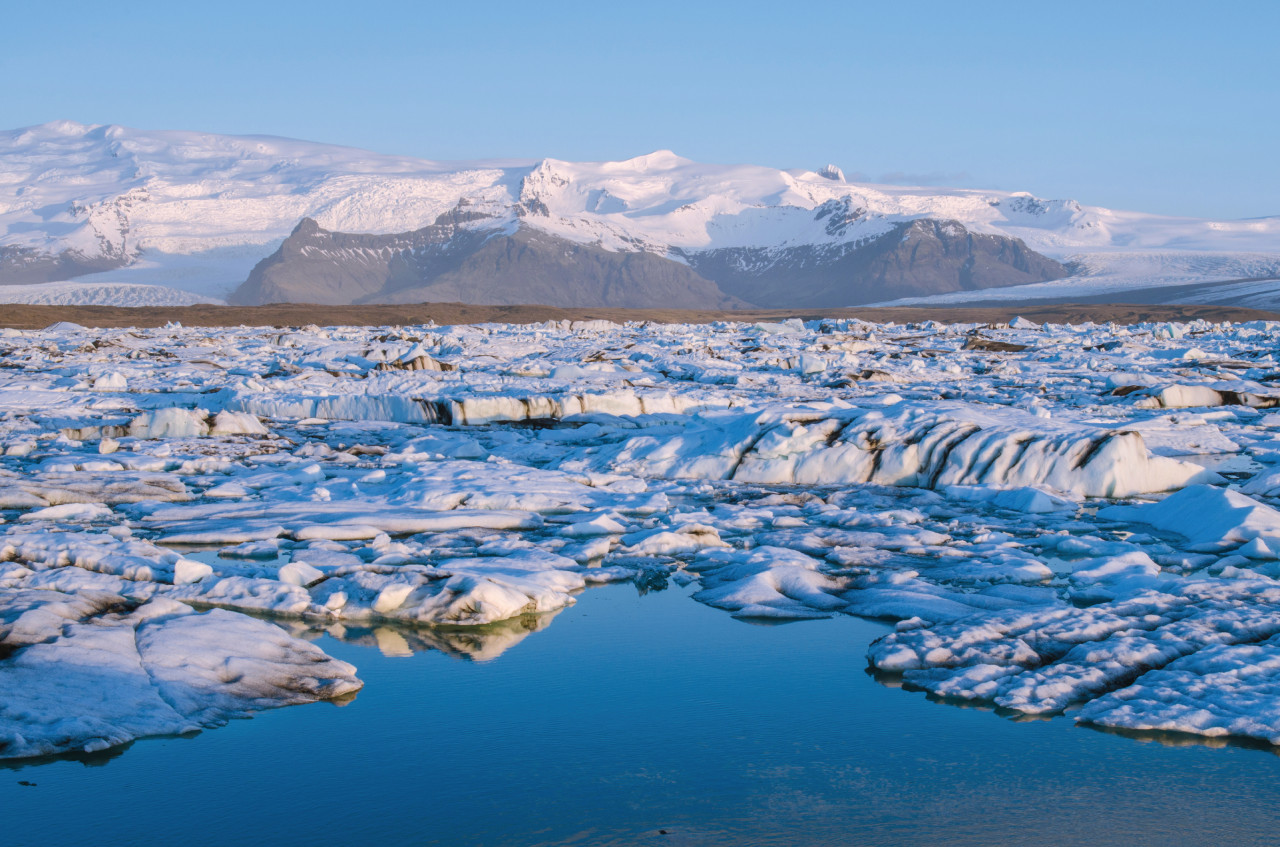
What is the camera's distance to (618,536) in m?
8.37

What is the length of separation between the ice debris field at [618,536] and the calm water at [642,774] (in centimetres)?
28

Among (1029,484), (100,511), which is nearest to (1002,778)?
(1029,484)

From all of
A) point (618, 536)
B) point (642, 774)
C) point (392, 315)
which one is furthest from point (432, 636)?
point (392, 315)

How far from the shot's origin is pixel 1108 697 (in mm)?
4902

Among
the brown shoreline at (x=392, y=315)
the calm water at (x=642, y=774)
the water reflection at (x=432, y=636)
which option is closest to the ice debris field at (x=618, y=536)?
the water reflection at (x=432, y=636)

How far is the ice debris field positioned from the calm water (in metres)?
0.28

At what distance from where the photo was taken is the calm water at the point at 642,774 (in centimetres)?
386

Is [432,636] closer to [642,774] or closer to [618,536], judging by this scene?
[642,774]

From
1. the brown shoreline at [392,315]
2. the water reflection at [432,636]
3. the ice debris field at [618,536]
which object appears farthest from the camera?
the brown shoreline at [392,315]

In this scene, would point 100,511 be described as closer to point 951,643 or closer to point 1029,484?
point 951,643

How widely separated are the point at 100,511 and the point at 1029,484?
27.6ft

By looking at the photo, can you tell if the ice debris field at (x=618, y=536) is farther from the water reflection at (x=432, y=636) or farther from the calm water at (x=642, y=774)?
the calm water at (x=642, y=774)

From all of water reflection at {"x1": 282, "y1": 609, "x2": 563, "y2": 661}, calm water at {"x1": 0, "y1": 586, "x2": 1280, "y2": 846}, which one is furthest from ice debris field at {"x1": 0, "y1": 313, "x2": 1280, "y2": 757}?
calm water at {"x1": 0, "y1": 586, "x2": 1280, "y2": 846}

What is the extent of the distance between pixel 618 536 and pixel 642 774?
4076 mm
